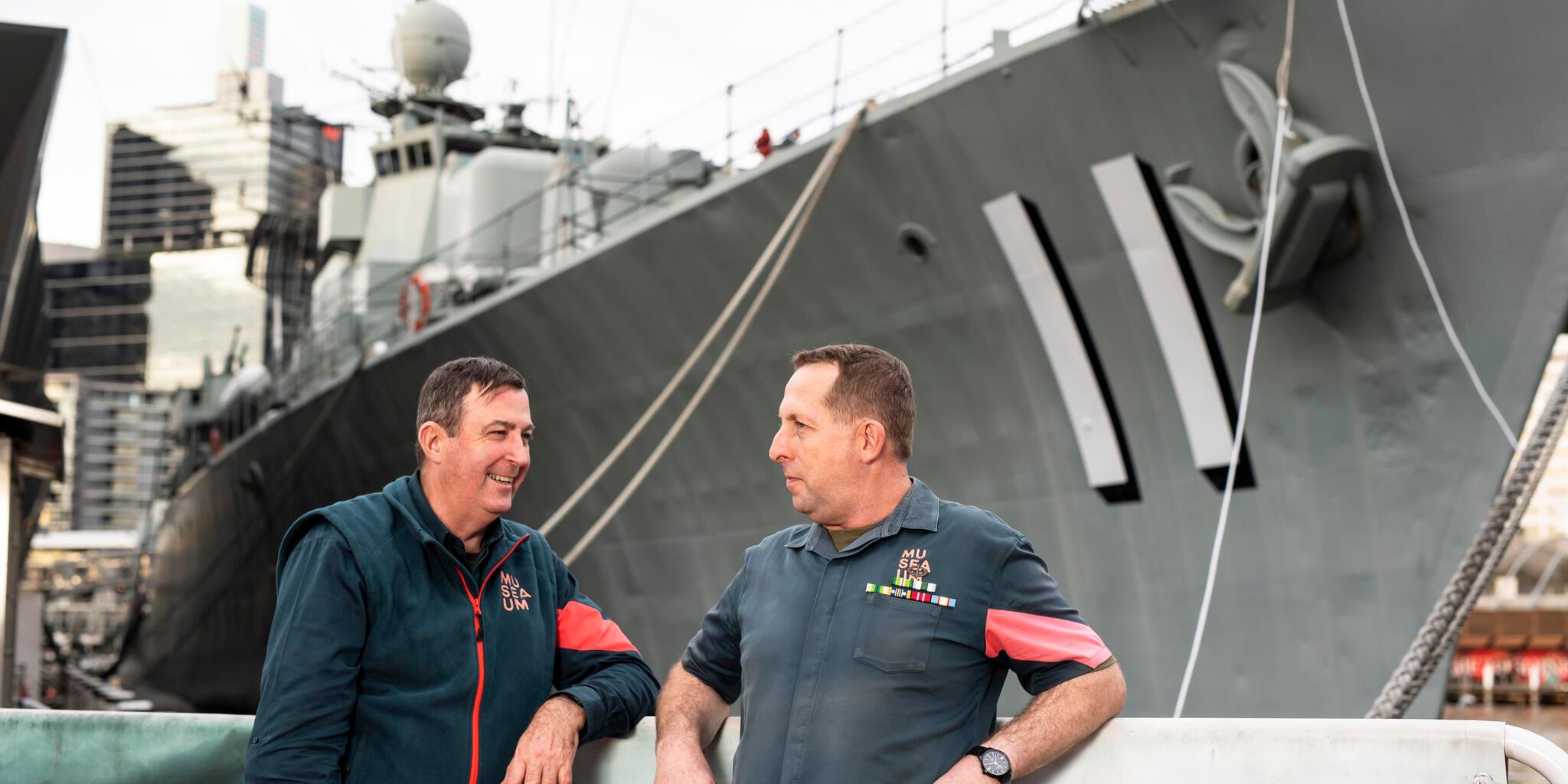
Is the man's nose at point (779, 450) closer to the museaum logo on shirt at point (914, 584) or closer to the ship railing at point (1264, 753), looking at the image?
the museaum logo on shirt at point (914, 584)

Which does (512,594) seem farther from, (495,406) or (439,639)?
(495,406)

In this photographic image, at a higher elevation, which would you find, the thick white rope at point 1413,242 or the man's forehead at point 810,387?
the thick white rope at point 1413,242

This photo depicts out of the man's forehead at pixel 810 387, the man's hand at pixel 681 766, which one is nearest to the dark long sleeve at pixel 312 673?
the man's hand at pixel 681 766

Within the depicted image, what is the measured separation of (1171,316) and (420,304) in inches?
307

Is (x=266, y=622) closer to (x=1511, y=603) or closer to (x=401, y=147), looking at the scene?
(x=401, y=147)

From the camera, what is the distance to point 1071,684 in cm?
188

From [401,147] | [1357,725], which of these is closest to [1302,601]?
[1357,725]

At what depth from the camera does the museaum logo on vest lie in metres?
2.23

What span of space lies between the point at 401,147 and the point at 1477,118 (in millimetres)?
12336

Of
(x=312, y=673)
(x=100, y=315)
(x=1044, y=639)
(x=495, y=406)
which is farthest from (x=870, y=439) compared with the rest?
(x=100, y=315)

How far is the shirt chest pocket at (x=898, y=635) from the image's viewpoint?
191 centimetres

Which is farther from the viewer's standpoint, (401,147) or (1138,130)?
(401,147)

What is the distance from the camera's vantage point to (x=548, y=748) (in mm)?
2094

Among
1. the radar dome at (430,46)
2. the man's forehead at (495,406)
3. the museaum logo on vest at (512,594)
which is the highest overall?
the radar dome at (430,46)
